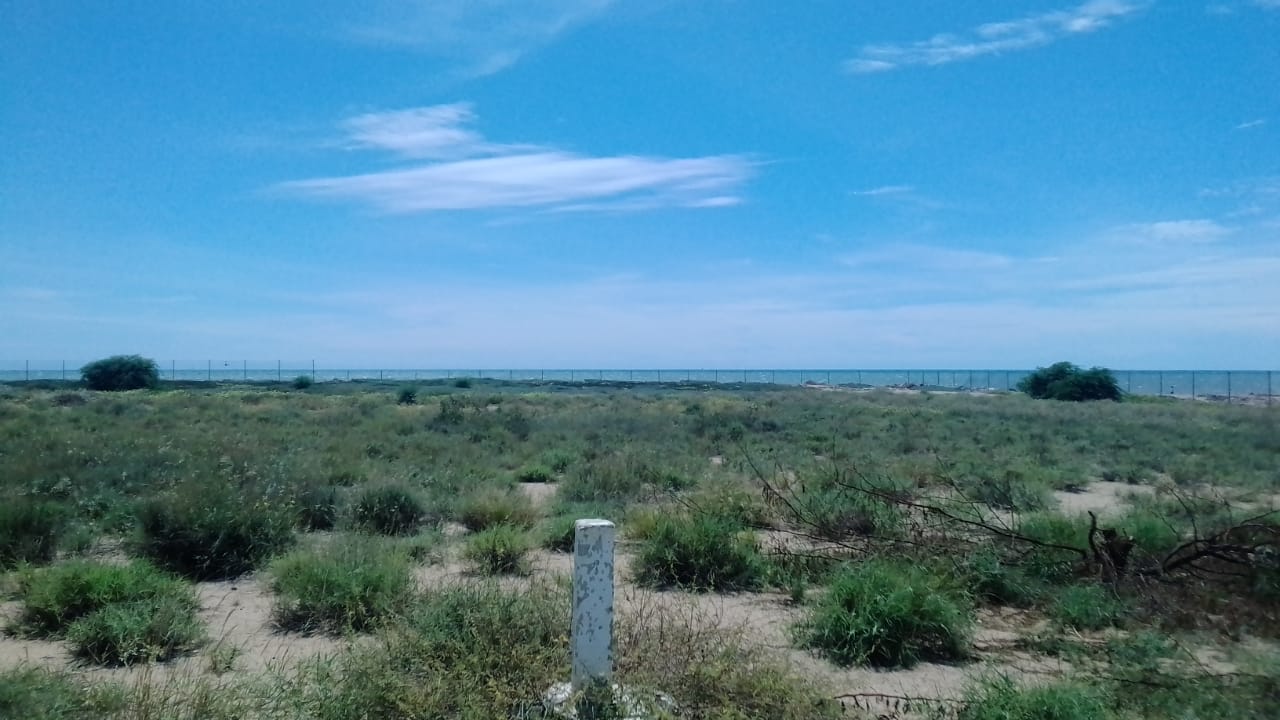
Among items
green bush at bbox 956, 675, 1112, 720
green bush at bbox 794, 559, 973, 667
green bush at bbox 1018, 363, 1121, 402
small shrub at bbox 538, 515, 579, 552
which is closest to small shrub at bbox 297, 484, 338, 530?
small shrub at bbox 538, 515, 579, 552

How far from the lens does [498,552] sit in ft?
37.5

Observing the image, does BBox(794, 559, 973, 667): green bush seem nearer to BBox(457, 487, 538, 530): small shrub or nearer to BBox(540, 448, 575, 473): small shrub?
BBox(457, 487, 538, 530): small shrub

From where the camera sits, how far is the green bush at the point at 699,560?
34.8 ft

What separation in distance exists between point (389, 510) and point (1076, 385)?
6814cm

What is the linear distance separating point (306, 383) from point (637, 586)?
300 feet

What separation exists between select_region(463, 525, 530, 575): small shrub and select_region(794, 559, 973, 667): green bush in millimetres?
4161

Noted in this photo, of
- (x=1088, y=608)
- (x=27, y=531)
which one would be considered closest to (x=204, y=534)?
(x=27, y=531)

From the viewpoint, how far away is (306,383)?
9500cm

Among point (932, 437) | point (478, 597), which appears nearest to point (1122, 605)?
point (478, 597)

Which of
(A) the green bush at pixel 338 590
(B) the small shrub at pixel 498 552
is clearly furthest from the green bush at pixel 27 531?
Result: (B) the small shrub at pixel 498 552

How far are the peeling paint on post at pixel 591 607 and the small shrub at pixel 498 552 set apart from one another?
515 cm

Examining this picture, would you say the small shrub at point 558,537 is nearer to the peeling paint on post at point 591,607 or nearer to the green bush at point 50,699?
the peeling paint on post at point 591,607

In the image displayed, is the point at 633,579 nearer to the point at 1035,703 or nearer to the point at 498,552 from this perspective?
the point at 498,552

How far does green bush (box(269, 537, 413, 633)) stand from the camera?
8586 mm
